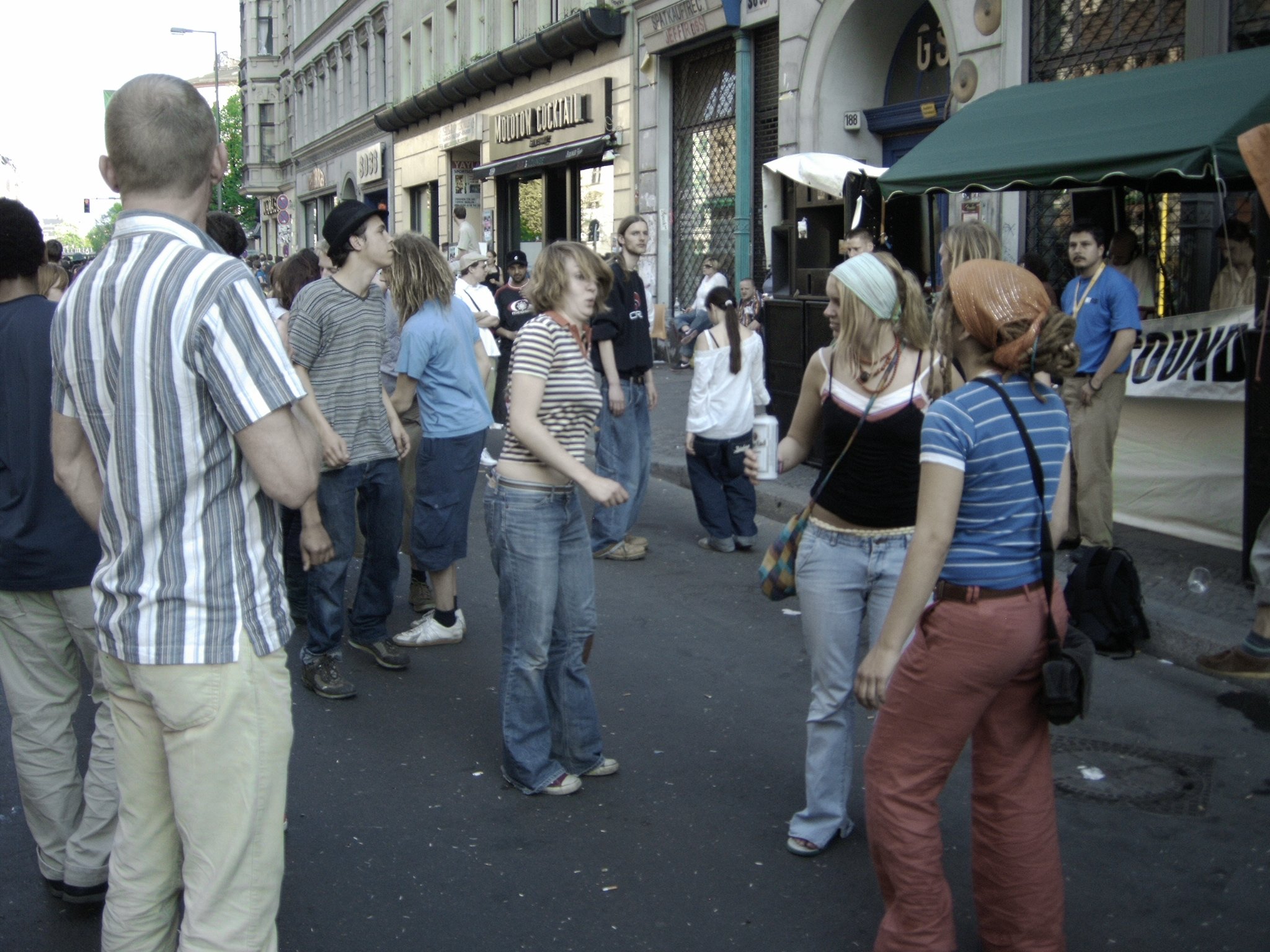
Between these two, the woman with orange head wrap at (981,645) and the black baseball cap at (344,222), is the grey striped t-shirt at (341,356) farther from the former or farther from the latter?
the woman with orange head wrap at (981,645)

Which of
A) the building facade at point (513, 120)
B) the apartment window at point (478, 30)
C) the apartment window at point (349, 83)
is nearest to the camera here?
the building facade at point (513, 120)

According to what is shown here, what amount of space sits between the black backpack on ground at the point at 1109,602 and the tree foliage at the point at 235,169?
71.0 m

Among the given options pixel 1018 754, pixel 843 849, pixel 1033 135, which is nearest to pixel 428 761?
pixel 843 849

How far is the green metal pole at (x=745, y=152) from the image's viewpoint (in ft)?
58.2

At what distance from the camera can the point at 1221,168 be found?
673 cm

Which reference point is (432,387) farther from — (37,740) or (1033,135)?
(1033,135)

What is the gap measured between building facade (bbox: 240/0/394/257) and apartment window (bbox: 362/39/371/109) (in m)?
0.04

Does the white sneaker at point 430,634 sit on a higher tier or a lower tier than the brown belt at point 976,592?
lower

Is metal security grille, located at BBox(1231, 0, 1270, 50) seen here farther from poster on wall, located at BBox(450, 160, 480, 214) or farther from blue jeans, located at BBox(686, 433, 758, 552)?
poster on wall, located at BBox(450, 160, 480, 214)

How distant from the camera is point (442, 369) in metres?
5.84

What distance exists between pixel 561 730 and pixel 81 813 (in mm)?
1523

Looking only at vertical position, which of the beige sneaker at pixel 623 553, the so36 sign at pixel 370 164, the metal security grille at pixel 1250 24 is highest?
the so36 sign at pixel 370 164

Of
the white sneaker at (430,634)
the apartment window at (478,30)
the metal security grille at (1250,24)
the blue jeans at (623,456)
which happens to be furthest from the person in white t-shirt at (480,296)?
the apartment window at (478,30)

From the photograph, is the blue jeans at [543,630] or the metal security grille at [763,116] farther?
the metal security grille at [763,116]
